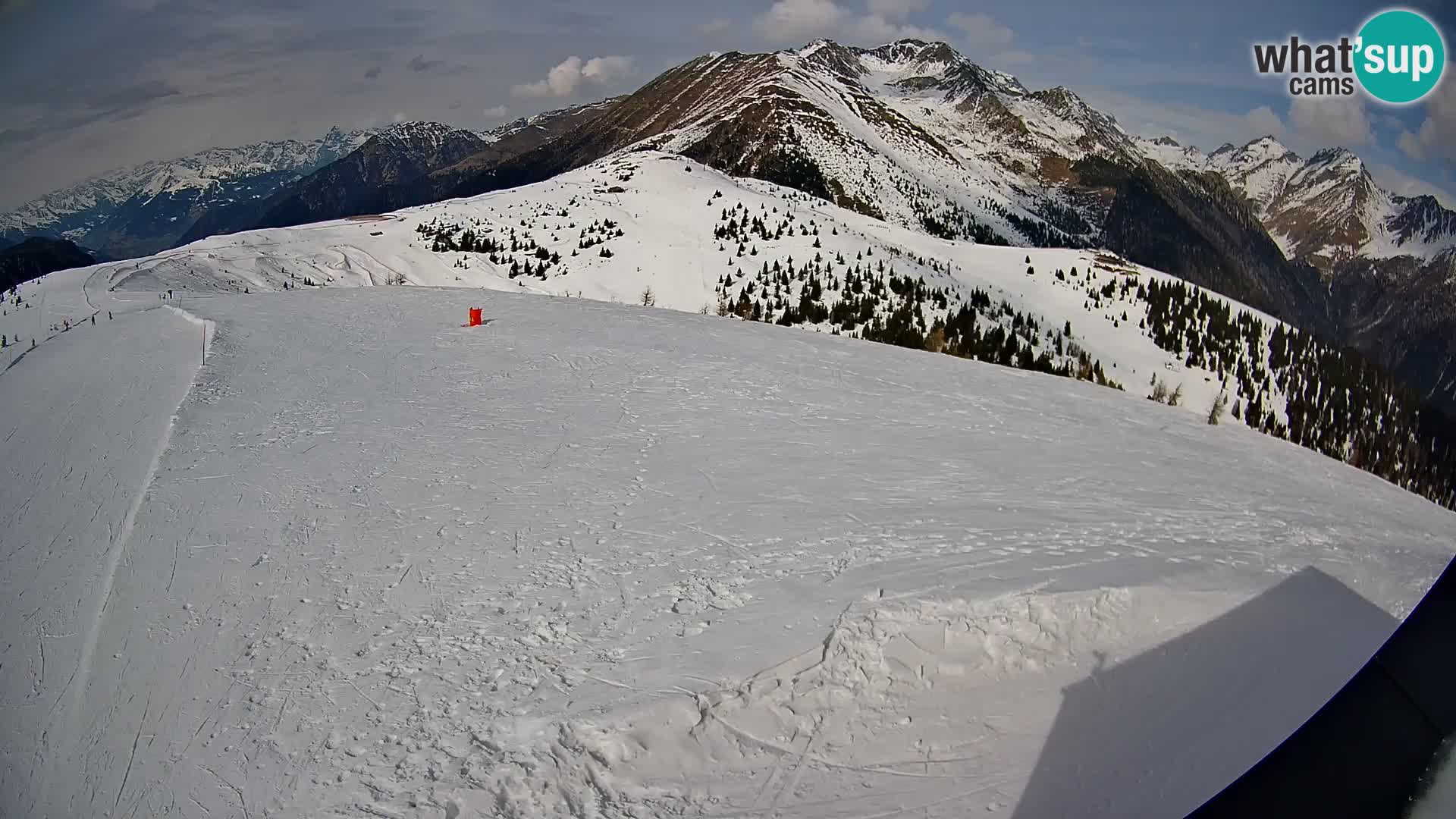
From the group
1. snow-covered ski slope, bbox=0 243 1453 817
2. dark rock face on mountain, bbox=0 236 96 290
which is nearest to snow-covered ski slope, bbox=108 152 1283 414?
snow-covered ski slope, bbox=0 243 1453 817

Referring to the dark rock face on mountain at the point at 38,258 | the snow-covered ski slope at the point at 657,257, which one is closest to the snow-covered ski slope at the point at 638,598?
the snow-covered ski slope at the point at 657,257

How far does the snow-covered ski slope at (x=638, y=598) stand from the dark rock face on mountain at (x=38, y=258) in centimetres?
9749

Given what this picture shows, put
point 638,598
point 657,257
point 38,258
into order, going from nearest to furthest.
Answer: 1. point 638,598
2. point 657,257
3. point 38,258

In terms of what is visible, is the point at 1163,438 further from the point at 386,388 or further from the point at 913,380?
the point at 386,388

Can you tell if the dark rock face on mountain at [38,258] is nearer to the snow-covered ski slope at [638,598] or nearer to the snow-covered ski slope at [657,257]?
the snow-covered ski slope at [657,257]

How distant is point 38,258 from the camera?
116438 mm

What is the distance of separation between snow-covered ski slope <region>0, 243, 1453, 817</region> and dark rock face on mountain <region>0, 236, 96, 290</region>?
3838 inches

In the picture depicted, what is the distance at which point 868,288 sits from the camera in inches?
1064

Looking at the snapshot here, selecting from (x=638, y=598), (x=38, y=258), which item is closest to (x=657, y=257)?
(x=638, y=598)

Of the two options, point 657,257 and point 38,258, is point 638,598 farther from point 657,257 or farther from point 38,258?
point 38,258

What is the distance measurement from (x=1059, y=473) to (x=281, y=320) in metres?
14.1

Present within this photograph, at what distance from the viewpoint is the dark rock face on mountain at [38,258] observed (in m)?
89.2

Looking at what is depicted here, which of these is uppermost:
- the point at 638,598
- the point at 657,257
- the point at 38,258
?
the point at 38,258

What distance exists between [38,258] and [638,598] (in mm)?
159869
